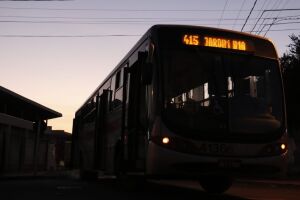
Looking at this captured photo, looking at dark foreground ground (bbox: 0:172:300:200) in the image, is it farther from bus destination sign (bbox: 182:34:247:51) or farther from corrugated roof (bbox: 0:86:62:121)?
corrugated roof (bbox: 0:86:62:121)

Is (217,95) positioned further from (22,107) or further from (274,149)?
(22,107)

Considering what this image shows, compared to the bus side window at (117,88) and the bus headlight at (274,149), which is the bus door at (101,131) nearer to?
the bus side window at (117,88)

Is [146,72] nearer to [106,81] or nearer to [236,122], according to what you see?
[236,122]

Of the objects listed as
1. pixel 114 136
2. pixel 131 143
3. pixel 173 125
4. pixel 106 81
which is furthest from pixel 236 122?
pixel 106 81

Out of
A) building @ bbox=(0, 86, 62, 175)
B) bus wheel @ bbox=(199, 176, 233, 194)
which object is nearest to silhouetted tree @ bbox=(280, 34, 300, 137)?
building @ bbox=(0, 86, 62, 175)

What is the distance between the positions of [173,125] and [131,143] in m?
2.12

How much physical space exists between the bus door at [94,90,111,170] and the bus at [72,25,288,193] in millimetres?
4271

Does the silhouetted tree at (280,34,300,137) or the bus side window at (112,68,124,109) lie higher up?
the silhouetted tree at (280,34,300,137)

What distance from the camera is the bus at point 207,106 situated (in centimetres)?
930

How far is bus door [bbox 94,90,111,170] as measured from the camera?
1509 centimetres

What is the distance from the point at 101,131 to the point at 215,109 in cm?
678

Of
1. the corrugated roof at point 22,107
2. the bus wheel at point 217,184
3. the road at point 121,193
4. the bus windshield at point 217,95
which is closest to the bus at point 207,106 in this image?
the bus windshield at point 217,95

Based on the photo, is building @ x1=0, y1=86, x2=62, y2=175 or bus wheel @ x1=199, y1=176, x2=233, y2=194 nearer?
bus wheel @ x1=199, y1=176, x2=233, y2=194

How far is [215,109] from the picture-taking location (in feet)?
31.5
